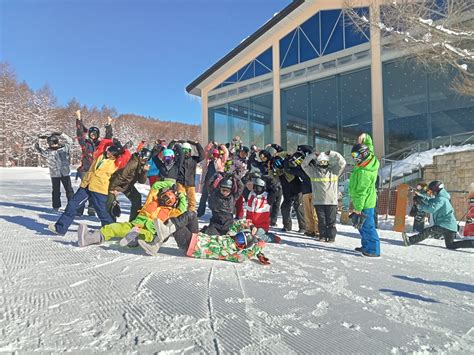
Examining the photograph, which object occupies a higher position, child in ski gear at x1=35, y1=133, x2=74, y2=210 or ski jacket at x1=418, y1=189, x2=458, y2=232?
child in ski gear at x1=35, y1=133, x2=74, y2=210

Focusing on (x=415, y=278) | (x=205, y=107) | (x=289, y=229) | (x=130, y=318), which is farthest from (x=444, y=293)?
(x=205, y=107)

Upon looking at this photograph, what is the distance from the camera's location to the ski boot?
3.88 meters

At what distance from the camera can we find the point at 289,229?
6.47m

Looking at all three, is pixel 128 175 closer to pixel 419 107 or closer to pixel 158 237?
pixel 158 237

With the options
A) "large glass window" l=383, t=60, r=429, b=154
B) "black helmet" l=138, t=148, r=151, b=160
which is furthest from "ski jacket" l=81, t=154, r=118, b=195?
"large glass window" l=383, t=60, r=429, b=154

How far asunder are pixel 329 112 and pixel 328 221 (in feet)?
35.2

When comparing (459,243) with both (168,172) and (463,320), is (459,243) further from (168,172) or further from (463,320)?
(168,172)

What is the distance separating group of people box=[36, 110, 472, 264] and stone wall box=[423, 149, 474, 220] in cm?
632

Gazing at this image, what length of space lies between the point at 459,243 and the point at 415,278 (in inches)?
98.9

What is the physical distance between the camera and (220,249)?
12.8ft

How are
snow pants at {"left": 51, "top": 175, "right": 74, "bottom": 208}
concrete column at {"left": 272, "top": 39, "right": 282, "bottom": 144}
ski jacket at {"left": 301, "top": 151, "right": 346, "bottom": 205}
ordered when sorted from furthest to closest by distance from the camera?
concrete column at {"left": 272, "top": 39, "right": 282, "bottom": 144} < snow pants at {"left": 51, "top": 175, "right": 74, "bottom": 208} < ski jacket at {"left": 301, "top": 151, "right": 346, "bottom": 205}

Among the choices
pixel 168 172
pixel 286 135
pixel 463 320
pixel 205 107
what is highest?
pixel 205 107

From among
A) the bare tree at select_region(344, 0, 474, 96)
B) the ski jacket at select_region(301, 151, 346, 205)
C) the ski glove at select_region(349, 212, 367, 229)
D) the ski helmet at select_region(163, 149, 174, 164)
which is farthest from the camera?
the bare tree at select_region(344, 0, 474, 96)

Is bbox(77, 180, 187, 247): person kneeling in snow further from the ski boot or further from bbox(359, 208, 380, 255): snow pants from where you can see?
bbox(359, 208, 380, 255): snow pants
